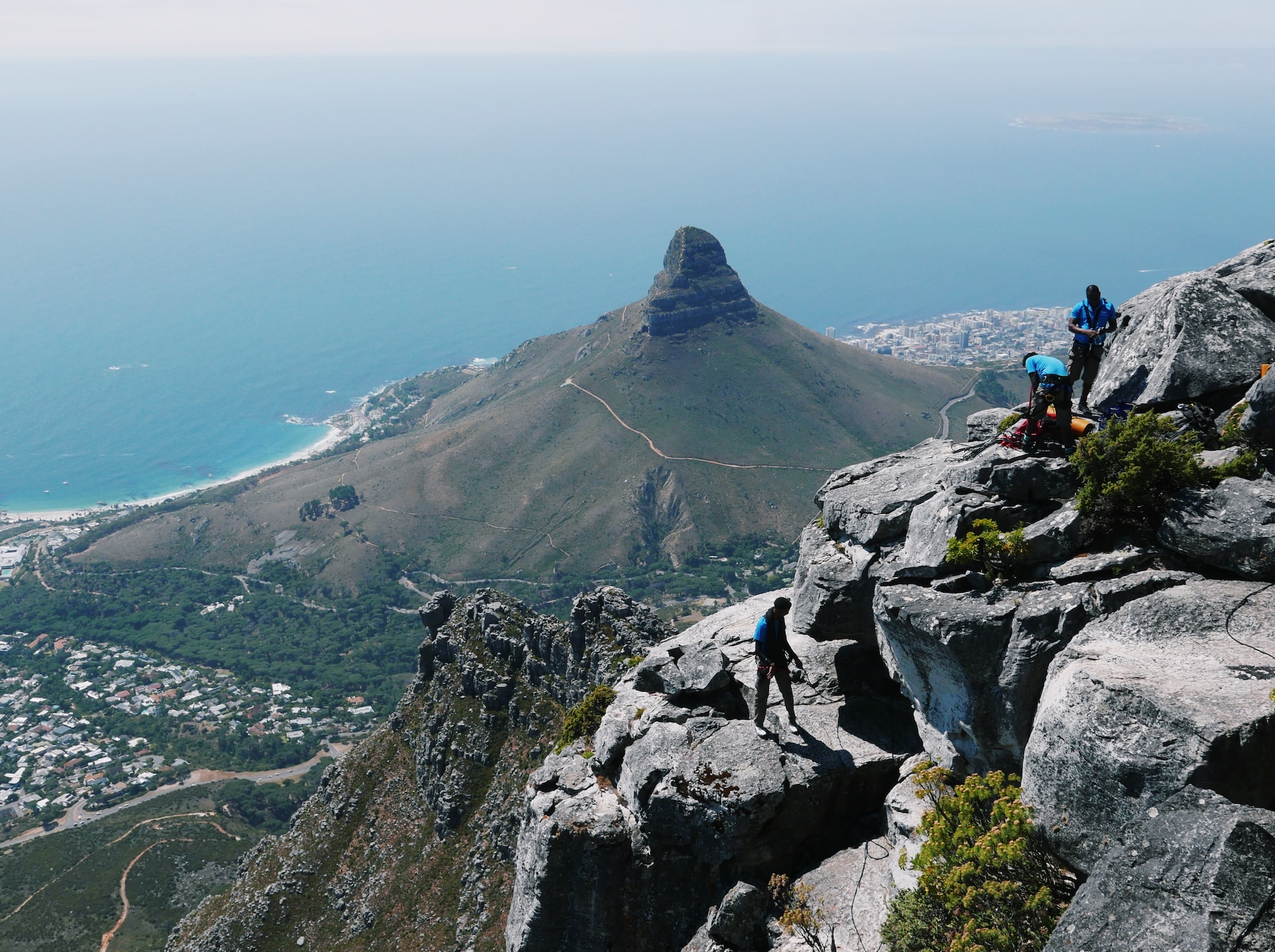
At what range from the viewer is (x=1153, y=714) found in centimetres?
1373

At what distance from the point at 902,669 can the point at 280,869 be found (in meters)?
54.6

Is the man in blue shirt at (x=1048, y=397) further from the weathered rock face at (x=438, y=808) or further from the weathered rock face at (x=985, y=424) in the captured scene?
the weathered rock face at (x=438, y=808)

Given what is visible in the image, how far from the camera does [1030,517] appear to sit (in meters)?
19.6

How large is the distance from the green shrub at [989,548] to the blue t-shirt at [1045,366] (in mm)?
4071

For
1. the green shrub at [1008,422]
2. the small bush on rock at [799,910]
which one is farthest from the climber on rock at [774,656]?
the green shrub at [1008,422]

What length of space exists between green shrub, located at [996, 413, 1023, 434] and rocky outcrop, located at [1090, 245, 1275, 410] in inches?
73.0

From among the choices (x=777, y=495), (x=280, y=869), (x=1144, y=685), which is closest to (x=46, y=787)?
(x=280, y=869)

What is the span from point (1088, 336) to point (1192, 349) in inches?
119

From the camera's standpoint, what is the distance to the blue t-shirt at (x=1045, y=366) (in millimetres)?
20609

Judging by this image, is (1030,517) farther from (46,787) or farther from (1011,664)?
(46,787)

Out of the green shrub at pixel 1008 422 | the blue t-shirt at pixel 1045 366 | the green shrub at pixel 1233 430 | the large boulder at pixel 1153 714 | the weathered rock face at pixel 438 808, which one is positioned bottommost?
the weathered rock face at pixel 438 808

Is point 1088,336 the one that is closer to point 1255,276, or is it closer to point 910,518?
point 1255,276

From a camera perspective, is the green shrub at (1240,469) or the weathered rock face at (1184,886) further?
the green shrub at (1240,469)

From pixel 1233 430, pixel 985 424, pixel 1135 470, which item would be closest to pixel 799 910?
pixel 1135 470
